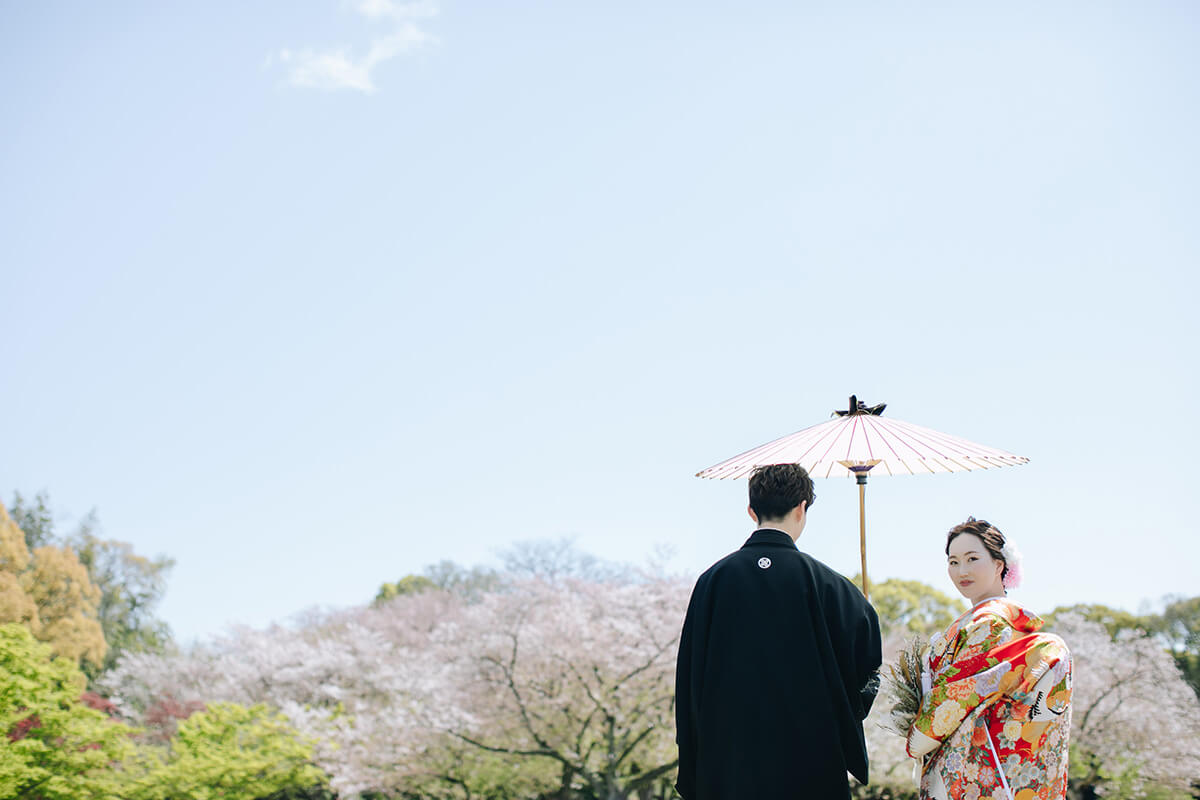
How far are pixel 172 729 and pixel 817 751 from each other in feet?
53.4

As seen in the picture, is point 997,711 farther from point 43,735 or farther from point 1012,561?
point 43,735

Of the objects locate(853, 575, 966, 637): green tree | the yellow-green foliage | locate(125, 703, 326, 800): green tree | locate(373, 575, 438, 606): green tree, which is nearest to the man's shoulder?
locate(125, 703, 326, 800): green tree

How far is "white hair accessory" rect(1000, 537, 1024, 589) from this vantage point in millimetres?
2719

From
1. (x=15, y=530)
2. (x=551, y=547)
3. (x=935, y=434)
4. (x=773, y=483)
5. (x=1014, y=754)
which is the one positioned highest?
(x=551, y=547)

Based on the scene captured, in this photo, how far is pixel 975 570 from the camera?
8.87 ft

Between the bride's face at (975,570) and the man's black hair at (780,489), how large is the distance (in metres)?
0.51

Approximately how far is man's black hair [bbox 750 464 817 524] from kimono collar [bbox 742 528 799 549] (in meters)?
0.04

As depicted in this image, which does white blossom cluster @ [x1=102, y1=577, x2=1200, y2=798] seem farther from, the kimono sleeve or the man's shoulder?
the man's shoulder

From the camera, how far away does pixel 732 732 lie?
2521 millimetres

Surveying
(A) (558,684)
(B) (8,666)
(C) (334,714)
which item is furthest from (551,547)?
(B) (8,666)

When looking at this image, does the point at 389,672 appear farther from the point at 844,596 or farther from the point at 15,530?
the point at 844,596

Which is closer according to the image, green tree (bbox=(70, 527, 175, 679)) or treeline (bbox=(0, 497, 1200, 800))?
treeline (bbox=(0, 497, 1200, 800))

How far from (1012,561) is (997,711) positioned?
1.46 ft

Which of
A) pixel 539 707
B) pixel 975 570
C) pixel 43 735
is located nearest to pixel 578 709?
pixel 539 707
